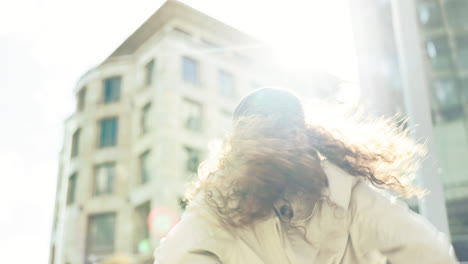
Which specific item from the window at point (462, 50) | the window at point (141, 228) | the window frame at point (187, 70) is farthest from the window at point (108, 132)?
the window at point (462, 50)

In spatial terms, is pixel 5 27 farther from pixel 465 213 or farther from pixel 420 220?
pixel 465 213

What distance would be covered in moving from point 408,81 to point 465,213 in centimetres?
107

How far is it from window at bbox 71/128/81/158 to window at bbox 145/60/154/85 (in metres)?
3.03

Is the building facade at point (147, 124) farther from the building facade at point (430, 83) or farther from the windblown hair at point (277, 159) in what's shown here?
the windblown hair at point (277, 159)

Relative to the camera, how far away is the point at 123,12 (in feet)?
7.80

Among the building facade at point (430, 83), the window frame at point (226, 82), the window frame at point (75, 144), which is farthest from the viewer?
the window frame at point (75, 144)

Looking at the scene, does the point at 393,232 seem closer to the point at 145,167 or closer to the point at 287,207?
the point at 287,207

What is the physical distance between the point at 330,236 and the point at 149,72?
37.2ft

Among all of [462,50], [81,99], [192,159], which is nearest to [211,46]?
[192,159]

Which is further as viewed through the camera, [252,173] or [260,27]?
[260,27]

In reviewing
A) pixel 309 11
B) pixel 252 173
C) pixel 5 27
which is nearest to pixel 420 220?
pixel 252 173

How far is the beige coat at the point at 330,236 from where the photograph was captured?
87cm

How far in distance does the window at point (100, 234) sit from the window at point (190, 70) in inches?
173

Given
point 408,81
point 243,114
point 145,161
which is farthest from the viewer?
point 145,161
